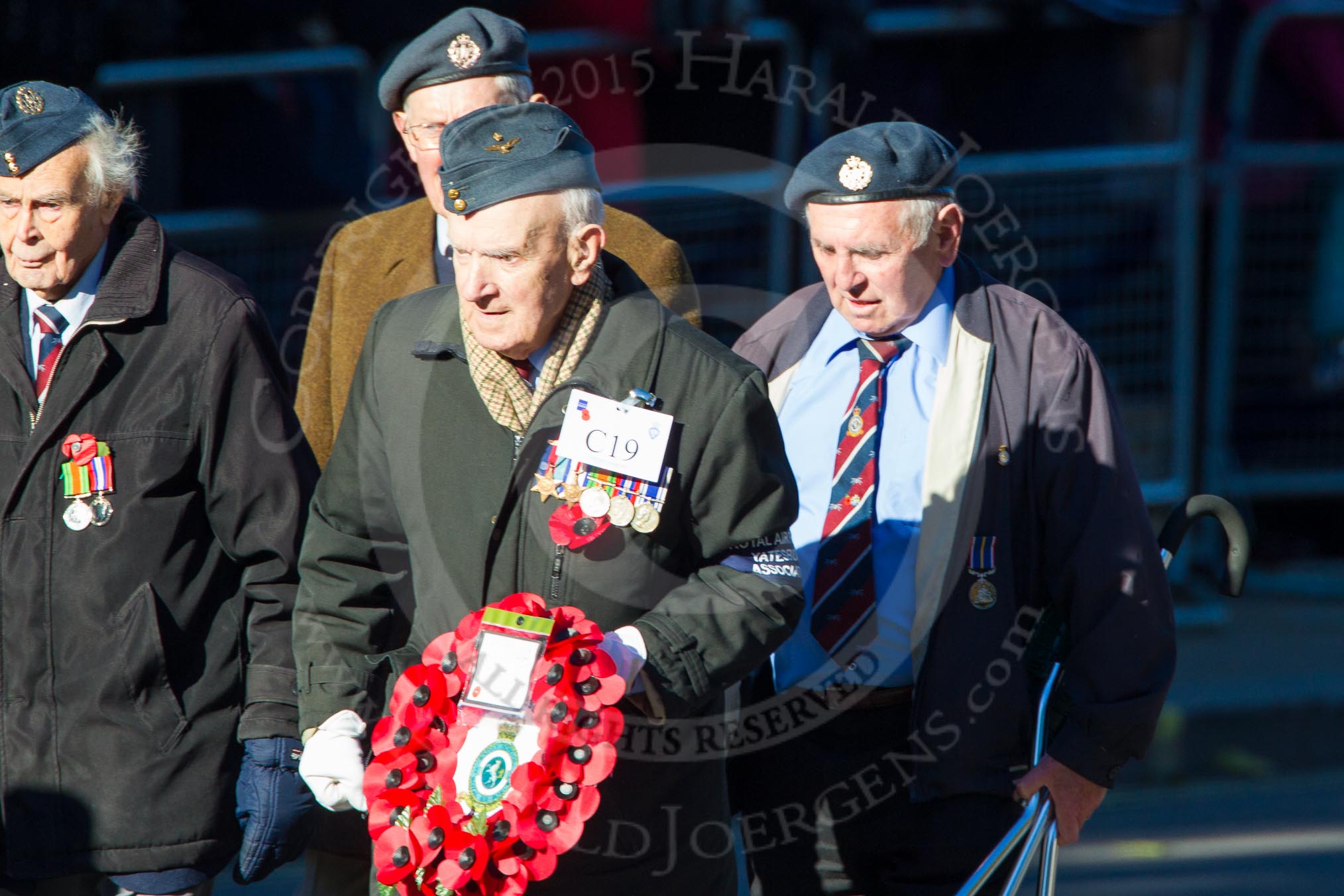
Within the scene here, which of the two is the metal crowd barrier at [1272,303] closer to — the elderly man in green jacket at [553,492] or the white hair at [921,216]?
the white hair at [921,216]

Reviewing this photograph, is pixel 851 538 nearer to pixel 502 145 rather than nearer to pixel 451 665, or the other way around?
pixel 451 665

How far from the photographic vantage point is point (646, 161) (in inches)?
286

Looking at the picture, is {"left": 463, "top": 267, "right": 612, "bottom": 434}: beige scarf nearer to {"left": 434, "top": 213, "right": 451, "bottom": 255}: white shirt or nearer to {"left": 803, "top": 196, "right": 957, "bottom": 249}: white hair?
{"left": 803, "top": 196, "right": 957, "bottom": 249}: white hair

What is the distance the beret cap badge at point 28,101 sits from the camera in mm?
3330

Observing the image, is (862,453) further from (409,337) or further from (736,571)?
(409,337)

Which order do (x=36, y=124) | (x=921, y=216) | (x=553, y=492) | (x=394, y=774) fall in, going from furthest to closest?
(x=921, y=216) < (x=36, y=124) < (x=553, y=492) < (x=394, y=774)

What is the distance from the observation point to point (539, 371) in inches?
119

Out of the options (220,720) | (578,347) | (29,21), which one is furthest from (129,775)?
(29,21)

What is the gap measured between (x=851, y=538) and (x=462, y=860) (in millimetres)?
1117

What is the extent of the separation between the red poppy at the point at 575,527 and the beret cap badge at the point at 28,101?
1312 mm

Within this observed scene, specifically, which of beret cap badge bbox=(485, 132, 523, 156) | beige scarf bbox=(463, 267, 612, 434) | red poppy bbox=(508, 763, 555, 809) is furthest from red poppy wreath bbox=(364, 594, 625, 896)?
beret cap badge bbox=(485, 132, 523, 156)

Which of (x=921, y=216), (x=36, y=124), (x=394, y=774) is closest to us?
(x=394, y=774)

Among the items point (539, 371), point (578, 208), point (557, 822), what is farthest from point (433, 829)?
point (578, 208)

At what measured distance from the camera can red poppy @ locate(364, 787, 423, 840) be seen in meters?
2.81
